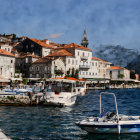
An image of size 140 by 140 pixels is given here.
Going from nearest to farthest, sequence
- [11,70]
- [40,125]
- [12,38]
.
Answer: [40,125]
[11,70]
[12,38]

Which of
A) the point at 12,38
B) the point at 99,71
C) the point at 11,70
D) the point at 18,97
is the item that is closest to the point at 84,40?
the point at 99,71

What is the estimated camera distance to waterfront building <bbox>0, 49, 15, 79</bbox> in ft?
207

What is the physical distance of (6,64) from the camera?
6475 centimetres

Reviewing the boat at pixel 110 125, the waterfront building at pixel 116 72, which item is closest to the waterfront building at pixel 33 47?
the waterfront building at pixel 116 72

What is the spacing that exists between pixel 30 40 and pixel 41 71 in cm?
1695

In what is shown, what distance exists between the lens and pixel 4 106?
106ft

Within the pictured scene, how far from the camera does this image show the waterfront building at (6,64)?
63.0 metres

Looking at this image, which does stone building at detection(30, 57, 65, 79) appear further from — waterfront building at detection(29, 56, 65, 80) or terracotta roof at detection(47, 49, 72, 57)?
terracotta roof at detection(47, 49, 72, 57)

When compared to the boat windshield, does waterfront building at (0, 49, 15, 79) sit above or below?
above

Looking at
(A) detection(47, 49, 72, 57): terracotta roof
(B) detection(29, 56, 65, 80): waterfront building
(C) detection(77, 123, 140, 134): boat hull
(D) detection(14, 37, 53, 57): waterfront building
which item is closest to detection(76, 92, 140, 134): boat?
(C) detection(77, 123, 140, 134): boat hull

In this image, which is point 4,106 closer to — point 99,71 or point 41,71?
point 41,71

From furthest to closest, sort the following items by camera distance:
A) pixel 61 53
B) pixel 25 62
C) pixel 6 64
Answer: pixel 61 53, pixel 25 62, pixel 6 64

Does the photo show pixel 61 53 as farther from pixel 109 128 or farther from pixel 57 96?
pixel 109 128

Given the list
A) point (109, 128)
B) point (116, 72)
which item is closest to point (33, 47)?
point (116, 72)
